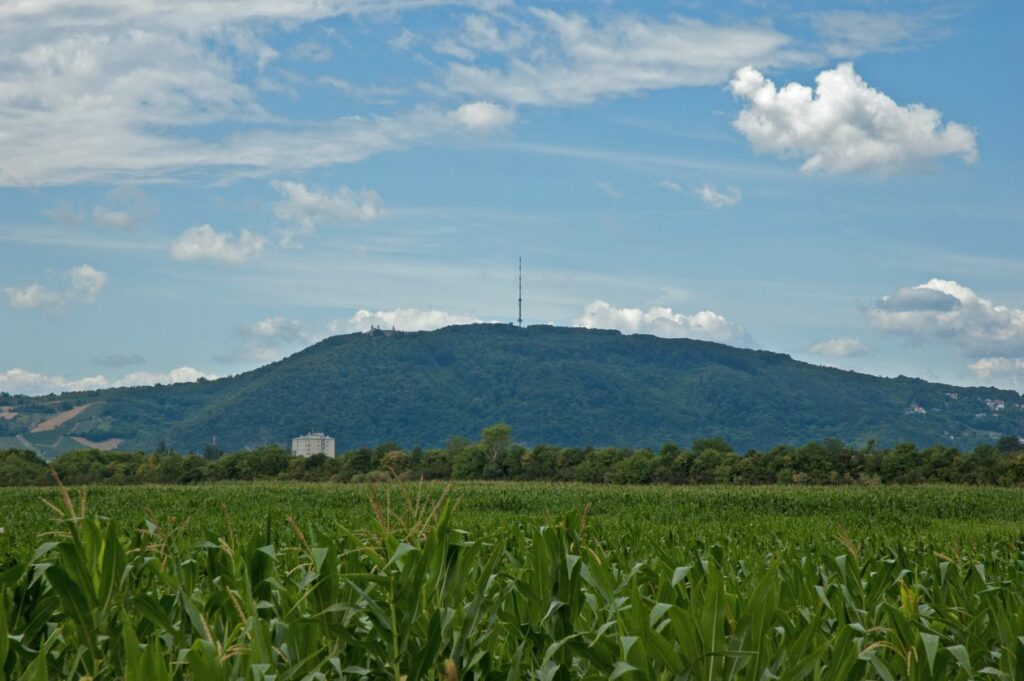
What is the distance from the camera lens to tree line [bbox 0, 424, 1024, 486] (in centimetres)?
6919

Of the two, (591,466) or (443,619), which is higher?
(443,619)

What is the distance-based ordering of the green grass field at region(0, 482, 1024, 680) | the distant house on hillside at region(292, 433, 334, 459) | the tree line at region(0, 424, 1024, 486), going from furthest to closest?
the distant house on hillside at region(292, 433, 334, 459) → the tree line at region(0, 424, 1024, 486) → the green grass field at region(0, 482, 1024, 680)

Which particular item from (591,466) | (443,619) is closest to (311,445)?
(591,466)

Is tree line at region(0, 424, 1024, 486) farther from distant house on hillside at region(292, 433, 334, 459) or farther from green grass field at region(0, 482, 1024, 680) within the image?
distant house on hillside at region(292, 433, 334, 459)

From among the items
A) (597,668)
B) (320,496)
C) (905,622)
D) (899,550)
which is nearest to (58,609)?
(597,668)

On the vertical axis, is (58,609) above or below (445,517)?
below

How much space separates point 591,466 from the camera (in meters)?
80.4

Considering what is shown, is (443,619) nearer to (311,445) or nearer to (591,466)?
(591,466)

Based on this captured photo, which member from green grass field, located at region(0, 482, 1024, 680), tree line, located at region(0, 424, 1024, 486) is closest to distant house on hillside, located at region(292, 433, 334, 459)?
tree line, located at region(0, 424, 1024, 486)

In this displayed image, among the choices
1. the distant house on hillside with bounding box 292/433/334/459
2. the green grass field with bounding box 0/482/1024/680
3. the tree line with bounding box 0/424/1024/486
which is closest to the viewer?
the green grass field with bounding box 0/482/1024/680

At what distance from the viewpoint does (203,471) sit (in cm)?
8350

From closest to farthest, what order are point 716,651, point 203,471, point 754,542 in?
point 716,651
point 754,542
point 203,471

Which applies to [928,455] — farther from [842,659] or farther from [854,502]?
[842,659]

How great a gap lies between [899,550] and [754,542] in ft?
47.7
